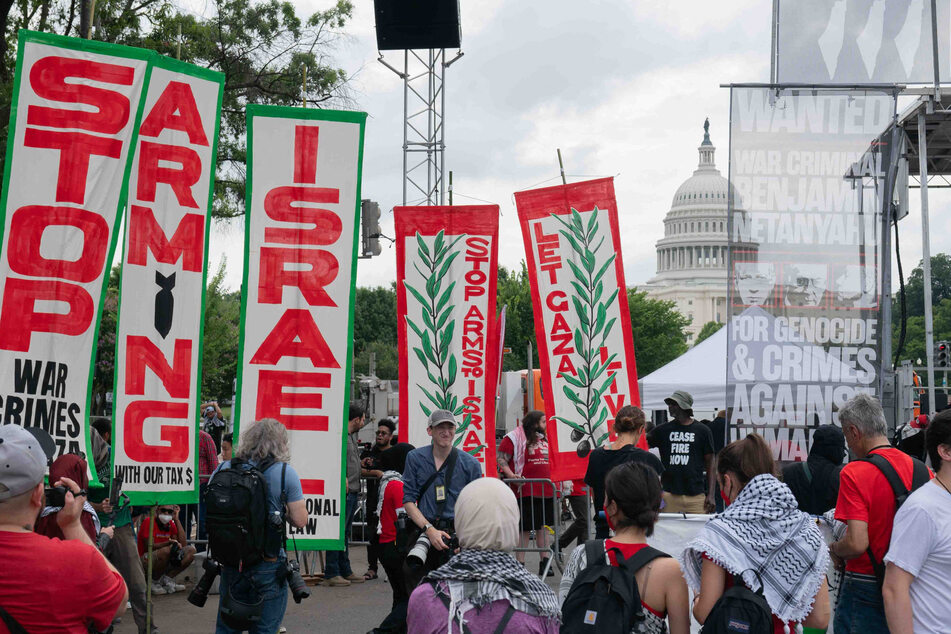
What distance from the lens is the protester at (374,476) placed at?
9953mm

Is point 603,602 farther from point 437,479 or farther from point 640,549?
point 437,479

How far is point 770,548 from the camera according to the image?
11.6ft

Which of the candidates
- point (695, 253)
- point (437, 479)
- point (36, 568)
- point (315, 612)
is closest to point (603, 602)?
point (36, 568)

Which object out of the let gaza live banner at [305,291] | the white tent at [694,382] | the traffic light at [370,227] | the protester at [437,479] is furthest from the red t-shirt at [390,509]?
the white tent at [694,382]

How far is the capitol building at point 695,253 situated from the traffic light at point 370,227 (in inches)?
4649

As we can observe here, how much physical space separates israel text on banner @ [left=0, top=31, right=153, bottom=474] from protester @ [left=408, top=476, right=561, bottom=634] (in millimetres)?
3606

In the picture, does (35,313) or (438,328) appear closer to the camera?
(35,313)

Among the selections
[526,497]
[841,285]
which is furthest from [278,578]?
[526,497]

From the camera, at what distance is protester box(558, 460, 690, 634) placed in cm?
342

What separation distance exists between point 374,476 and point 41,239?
18.7ft

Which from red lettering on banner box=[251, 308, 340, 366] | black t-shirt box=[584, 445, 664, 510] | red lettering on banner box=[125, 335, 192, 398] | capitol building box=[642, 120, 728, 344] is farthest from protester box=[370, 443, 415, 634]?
capitol building box=[642, 120, 728, 344]

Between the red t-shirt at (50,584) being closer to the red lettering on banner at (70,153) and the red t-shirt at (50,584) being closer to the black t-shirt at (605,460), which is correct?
the red lettering on banner at (70,153)

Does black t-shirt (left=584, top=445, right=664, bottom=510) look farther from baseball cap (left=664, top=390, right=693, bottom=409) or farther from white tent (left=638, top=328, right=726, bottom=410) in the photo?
white tent (left=638, top=328, right=726, bottom=410)

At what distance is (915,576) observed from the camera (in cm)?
356
